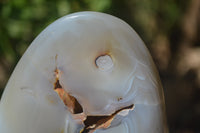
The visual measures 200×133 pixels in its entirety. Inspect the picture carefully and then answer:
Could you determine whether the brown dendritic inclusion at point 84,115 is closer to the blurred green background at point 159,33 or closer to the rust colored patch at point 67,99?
the rust colored patch at point 67,99

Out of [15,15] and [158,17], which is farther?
[158,17]

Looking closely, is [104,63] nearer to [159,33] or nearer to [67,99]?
[67,99]

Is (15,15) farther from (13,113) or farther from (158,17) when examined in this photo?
(158,17)

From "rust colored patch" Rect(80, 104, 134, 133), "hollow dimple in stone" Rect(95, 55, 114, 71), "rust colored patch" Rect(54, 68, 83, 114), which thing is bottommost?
"rust colored patch" Rect(80, 104, 134, 133)

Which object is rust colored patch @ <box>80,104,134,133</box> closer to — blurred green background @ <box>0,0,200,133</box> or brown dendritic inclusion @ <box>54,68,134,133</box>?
brown dendritic inclusion @ <box>54,68,134,133</box>

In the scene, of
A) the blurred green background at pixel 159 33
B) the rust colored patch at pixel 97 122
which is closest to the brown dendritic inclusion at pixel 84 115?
the rust colored patch at pixel 97 122

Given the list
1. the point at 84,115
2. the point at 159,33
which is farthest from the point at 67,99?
the point at 159,33

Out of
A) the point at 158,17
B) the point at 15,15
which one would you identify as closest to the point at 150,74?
the point at 15,15

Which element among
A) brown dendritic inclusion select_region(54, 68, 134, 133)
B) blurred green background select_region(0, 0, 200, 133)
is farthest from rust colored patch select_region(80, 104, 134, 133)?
blurred green background select_region(0, 0, 200, 133)
